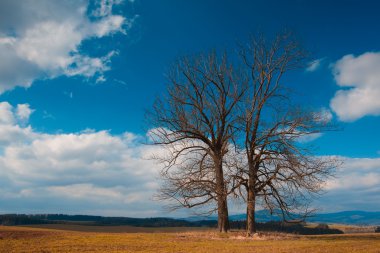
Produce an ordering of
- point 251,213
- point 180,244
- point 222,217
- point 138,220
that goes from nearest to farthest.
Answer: point 180,244, point 251,213, point 222,217, point 138,220

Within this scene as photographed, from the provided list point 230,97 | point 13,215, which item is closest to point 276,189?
point 230,97

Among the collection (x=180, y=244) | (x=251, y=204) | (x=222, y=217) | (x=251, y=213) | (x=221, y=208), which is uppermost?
(x=251, y=204)

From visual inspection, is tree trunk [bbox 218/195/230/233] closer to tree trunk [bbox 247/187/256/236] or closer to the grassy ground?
the grassy ground

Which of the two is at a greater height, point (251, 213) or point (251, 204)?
point (251, 204)

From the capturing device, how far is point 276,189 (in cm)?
2716

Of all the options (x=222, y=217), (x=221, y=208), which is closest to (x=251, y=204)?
(x=221, y=208)

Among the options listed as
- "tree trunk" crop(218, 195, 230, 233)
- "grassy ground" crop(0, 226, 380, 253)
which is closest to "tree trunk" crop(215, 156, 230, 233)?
"tree trunk" crop(218, 195, 230, 233)

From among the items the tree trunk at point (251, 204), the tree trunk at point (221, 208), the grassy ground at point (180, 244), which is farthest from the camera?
the tree trunk at point (221, 208)

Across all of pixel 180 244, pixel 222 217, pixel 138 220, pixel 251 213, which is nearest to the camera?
pixel 180 244

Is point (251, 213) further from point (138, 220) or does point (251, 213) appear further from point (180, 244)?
point (138, 220)

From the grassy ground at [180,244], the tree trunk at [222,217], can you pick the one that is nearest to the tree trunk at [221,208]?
the tree trunk at [222,217]

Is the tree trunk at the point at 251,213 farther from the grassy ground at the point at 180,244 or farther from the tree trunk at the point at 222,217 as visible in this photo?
the tree trunk at the point at 222,217

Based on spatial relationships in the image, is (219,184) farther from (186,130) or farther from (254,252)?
(254,252)

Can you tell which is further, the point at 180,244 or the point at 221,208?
the point at 221,208
